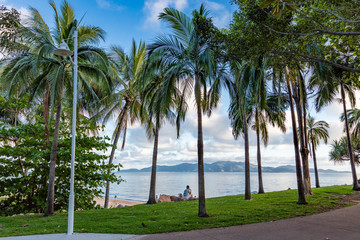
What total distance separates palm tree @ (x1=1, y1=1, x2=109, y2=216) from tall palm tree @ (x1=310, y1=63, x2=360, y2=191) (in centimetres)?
966

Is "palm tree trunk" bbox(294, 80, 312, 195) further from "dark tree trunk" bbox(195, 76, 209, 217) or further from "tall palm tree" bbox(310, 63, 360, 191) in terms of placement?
"dark tree trunk" bbox(195, 76, 209, 217)

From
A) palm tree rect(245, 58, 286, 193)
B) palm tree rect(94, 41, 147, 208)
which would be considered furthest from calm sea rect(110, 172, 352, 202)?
palm tree rect(245, 58, 286, 193)

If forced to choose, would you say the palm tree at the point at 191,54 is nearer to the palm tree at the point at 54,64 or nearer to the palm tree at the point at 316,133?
the palm tree at the point at 54,64

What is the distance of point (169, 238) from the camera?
6.24m

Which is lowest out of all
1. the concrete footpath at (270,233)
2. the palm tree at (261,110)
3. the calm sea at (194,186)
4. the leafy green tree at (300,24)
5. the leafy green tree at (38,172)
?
the calm sea at (194,186)

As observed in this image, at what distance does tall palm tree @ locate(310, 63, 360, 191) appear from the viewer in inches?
455

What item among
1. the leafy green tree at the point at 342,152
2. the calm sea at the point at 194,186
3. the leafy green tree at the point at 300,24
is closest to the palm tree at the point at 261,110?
the leafy green tree at the point at 300,24

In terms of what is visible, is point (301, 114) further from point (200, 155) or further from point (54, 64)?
point (54, 64)

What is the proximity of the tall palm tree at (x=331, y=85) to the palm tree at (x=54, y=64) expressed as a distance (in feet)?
31.7

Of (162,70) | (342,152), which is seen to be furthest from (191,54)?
(342,152)

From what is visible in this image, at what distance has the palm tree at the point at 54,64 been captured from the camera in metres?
10.0

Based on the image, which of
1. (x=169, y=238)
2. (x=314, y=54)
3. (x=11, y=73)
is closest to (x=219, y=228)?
(x=169, y=238)

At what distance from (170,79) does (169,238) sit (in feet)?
18.9

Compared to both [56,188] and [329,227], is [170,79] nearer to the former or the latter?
[329,227]
